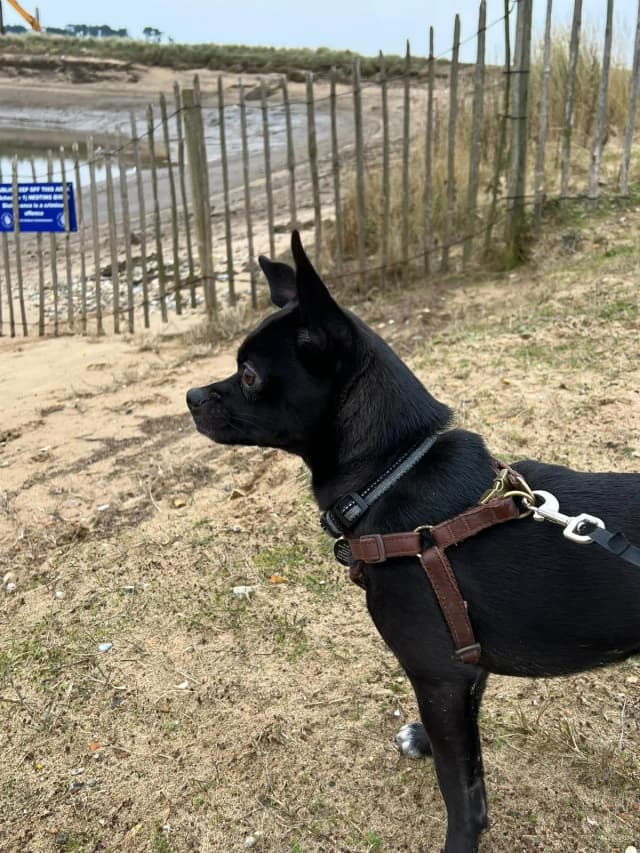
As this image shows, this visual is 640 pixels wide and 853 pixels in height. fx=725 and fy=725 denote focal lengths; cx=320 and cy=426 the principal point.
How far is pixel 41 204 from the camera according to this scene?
855cm

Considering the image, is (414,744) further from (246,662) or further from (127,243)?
(127,243)

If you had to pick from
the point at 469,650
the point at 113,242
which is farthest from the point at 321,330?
the point at 113,242

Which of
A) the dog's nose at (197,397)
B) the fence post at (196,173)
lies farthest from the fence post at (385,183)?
the dog's nose at (197,397)

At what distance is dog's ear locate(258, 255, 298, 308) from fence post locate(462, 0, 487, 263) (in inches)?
204

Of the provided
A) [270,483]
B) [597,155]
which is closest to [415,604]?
[270,483]

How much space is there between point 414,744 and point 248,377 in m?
1.47

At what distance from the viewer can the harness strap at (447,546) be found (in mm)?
2029

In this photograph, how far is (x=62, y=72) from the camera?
42.8 metres

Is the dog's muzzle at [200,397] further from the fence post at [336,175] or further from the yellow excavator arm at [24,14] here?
the yellow excavator arm at [24,14]

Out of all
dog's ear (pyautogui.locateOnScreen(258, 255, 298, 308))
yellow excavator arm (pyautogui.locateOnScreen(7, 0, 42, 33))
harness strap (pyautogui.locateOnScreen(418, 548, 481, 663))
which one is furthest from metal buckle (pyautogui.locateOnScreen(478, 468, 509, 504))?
yellow excavator arm (pyautogui.locateOnScreen(7, 0, 42, 33))

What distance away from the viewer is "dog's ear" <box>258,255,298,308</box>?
289cm

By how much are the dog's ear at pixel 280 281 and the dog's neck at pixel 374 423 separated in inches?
25.8

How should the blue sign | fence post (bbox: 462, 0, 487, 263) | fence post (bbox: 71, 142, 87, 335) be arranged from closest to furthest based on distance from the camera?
fence post (bbox: 462, 0, 487, 263), fence post (bbox: 71, 142, 87, 335), the blue sign

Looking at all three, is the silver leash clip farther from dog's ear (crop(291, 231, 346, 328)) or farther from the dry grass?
the dry grass
